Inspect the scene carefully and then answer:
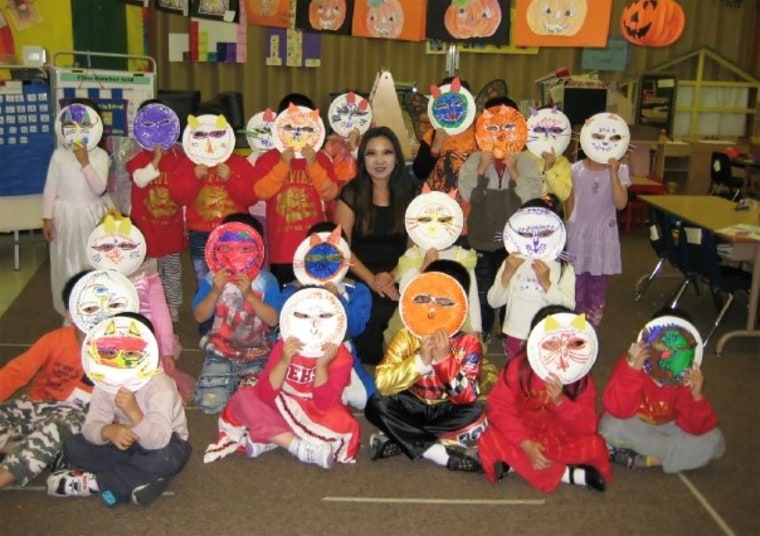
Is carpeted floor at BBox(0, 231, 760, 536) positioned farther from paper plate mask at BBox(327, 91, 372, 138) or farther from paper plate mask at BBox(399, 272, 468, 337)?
paper plate mask at BBox(327, 91, 372, 138)

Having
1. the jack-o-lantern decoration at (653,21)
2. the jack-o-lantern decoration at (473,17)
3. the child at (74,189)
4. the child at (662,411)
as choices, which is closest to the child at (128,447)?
the child at (662,411)

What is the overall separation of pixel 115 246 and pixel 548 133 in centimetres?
207

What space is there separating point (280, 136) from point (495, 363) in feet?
4.81

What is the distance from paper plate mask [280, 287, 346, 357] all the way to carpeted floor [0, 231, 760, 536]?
0.45 metres

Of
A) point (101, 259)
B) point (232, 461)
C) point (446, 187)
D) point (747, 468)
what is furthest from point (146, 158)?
point (747, 468)

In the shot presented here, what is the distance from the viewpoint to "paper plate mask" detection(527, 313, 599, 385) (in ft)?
8.27

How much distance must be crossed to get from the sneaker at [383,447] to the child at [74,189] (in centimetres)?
194

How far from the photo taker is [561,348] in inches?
99.3

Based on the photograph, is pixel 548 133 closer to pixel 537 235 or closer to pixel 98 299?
pixel 537 235

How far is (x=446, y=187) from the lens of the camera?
12.2 ft

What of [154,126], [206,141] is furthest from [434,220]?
[154,126]

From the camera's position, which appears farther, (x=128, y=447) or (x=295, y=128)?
(x=295, y=128)

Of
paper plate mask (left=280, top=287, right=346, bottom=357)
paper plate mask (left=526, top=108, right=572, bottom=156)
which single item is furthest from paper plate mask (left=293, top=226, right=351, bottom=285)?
paper plate mask (left=526, top=108, right=572, bottom=156)

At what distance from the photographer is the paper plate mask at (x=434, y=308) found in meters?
2.65
